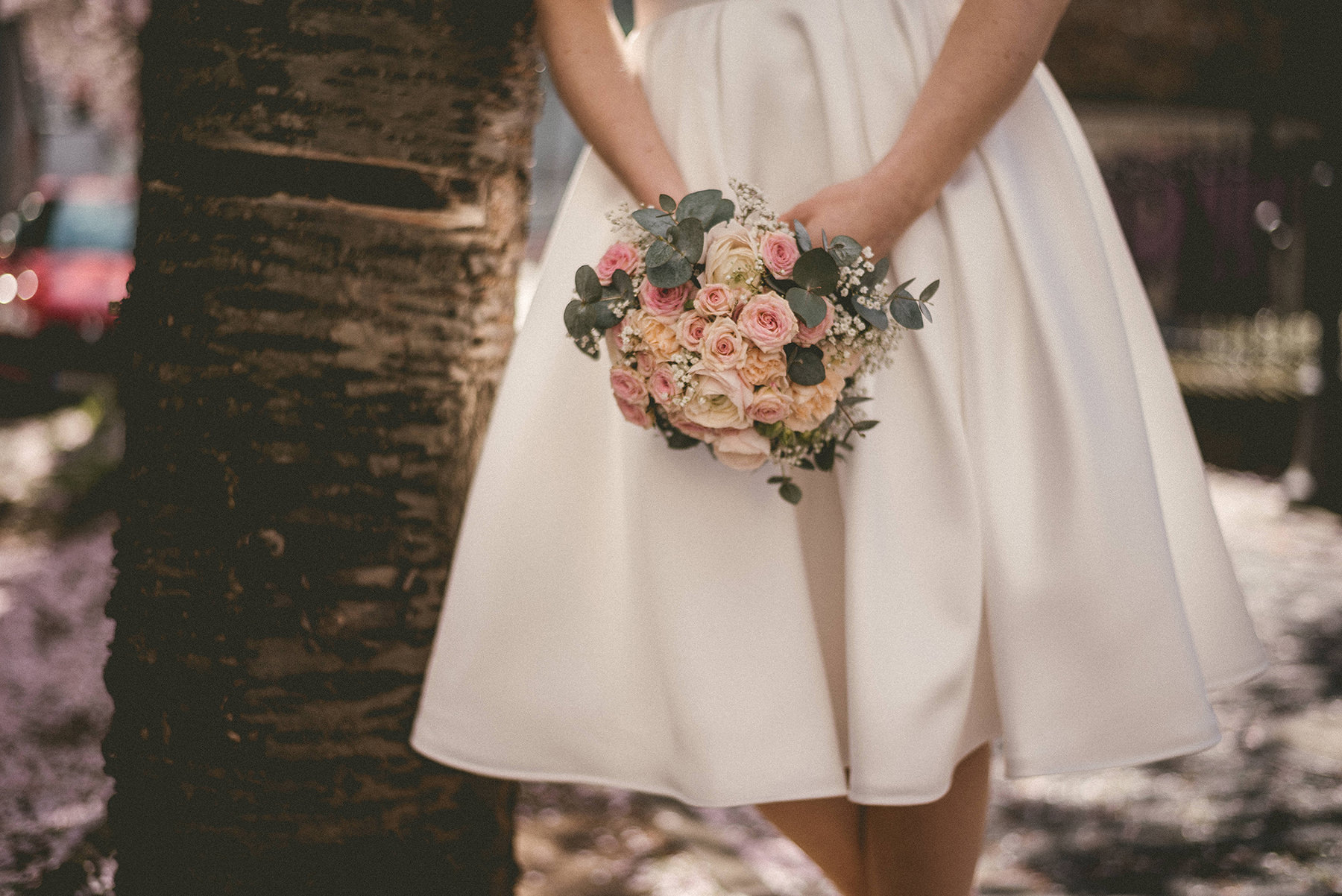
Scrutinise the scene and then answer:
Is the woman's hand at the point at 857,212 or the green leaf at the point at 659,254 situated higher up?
the woman's hand at the point at 857,212

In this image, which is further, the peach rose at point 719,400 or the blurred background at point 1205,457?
the blurred background at point 1205,457

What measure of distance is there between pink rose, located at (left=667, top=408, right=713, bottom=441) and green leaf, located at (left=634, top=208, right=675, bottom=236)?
21cm

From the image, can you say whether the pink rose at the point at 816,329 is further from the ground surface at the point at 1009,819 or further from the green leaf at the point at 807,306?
the ground surface at the point at 1009,819

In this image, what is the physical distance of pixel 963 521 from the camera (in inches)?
48.0

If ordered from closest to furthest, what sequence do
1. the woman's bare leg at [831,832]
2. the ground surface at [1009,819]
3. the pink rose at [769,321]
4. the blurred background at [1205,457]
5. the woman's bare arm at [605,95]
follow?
the pink rose at [769,321], the woman's bare arm at [605,95], the woman's bare leg at [831,832], the ground surface at [1009,819], the blurred background at [1205,457]

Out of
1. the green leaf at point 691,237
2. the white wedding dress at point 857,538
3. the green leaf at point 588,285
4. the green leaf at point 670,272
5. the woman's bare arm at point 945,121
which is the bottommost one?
the white wedding dress at point 857,538

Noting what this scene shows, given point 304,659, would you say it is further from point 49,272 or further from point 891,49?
point 49,272

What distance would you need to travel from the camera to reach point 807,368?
112 centimetres

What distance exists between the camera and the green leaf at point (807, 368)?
1.11 m

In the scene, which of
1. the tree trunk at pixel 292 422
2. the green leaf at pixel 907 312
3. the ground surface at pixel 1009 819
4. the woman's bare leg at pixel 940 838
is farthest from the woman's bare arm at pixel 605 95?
the ground surface at pixel 1009 819

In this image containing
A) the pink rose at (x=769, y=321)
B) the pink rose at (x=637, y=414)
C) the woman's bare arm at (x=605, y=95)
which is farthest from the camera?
the woman's bare arm at (x=605, y=95)

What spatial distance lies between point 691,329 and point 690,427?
119 millimetres

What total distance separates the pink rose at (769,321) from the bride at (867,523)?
18 centimetres

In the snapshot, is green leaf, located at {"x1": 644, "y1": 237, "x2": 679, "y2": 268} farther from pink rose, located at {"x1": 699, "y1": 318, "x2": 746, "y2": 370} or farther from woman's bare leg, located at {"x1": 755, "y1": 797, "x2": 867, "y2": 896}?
woman's bare leg, located at {"x1": 755, "y1": 797, "x2": 867, "y2": 896}
